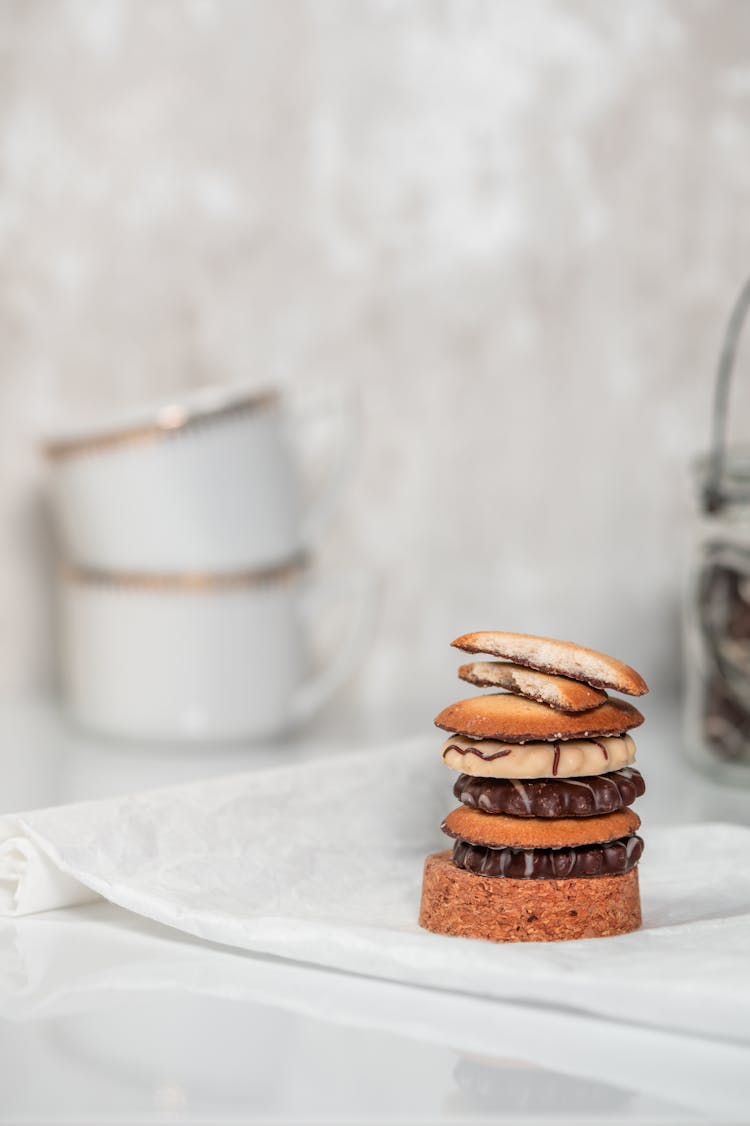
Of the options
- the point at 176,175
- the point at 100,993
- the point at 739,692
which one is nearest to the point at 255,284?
the point at 176,175

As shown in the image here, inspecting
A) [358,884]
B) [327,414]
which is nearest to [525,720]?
[358,884]

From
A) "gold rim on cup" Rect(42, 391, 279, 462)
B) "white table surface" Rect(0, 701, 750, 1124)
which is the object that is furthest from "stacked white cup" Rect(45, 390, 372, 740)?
"white table surface" Rect(0, 701, 750, 1124)

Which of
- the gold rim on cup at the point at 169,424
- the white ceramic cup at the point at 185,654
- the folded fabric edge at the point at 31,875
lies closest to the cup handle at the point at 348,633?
the white ceramic cup at the point at 185,654

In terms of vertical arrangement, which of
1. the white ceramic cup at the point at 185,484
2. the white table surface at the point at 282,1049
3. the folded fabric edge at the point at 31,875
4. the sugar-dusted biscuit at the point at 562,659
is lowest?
the white table surface at the point at 282,1049

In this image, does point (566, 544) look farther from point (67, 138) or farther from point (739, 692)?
point (67, 138)

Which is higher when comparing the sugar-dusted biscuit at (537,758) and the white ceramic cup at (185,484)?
the white ceramic cup at (185,484)

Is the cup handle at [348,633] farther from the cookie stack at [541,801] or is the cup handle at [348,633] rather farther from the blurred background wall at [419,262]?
the cookie stack at [541,801]

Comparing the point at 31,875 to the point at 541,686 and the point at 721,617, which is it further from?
the point at 721,617
